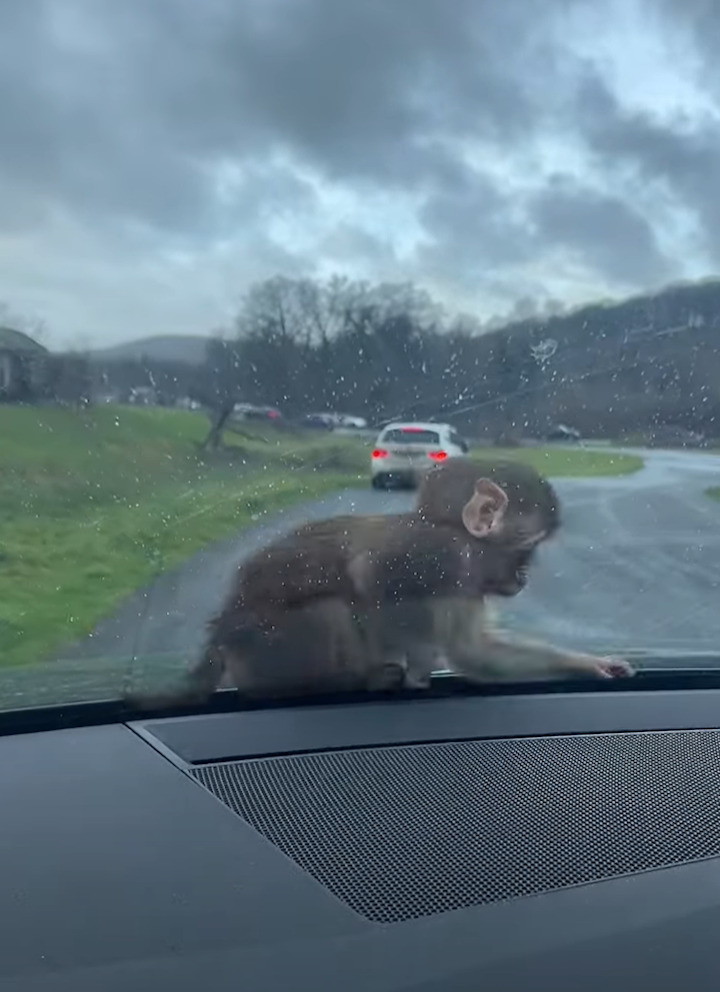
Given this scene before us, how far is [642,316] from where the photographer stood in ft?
17.1

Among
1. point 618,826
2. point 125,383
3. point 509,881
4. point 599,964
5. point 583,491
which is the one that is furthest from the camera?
point 583,491

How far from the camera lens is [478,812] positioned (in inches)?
142

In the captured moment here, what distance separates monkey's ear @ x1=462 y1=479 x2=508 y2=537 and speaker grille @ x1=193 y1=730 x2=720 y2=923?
2.96 feet

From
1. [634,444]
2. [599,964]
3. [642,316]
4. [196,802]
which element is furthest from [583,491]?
[599,964]

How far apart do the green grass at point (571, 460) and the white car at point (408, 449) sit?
12 centimetres

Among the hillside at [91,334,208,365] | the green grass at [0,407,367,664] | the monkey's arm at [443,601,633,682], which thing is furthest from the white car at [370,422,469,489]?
the hillside at [91,334,208,365]

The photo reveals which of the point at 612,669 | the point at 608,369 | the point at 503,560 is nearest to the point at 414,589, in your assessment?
the point at 503,560

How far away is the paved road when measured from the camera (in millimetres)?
4832

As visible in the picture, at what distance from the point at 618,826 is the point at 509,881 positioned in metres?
0.51

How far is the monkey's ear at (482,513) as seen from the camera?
15.7 feet

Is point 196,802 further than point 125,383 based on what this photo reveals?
No

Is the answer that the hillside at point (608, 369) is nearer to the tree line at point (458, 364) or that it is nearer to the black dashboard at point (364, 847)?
the tree line at point (458, 364)

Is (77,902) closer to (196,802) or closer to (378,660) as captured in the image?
(196,802)

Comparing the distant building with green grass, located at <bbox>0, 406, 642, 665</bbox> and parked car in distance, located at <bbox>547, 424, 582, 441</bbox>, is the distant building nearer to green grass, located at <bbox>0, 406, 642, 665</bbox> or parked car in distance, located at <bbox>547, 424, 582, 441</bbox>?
green grass, located at <bbox>0, 406, 642, 665</bbox>
